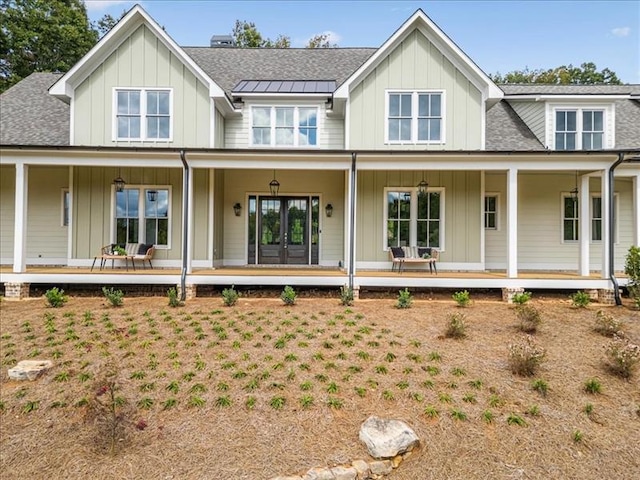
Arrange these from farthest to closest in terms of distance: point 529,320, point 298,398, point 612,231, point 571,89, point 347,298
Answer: point 571,89, point 612,231, point 347,298, point 529,320, point 298,398

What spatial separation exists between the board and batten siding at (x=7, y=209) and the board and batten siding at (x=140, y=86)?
254 centimetres

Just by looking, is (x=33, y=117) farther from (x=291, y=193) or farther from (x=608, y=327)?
(x=608, y=327)

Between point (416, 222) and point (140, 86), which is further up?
point (140, 86)

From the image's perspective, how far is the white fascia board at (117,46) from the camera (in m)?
10.3

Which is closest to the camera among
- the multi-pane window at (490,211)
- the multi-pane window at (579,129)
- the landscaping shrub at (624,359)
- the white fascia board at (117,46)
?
the landscaping shrub at (624,359)

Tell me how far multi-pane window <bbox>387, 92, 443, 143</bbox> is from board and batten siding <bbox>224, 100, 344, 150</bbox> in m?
1.76

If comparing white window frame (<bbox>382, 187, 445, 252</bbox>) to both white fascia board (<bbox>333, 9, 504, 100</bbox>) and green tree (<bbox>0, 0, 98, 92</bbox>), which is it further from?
green tree (<bbox>0, 0, 98, 92</bbox>)

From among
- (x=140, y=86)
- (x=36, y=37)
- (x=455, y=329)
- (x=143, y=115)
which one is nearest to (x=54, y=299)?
(x=143, y=115)

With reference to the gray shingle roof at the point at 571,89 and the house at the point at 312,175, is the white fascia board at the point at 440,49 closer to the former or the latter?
the house at the point at 312,175

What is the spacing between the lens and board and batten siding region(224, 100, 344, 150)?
38.7 ft

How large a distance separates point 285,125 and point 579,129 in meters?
8.74

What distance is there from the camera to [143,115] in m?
10.7

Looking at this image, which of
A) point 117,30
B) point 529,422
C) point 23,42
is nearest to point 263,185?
point 117,30

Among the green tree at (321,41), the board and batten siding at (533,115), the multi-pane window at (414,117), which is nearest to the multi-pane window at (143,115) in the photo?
the multi-pane window at (414,117)
